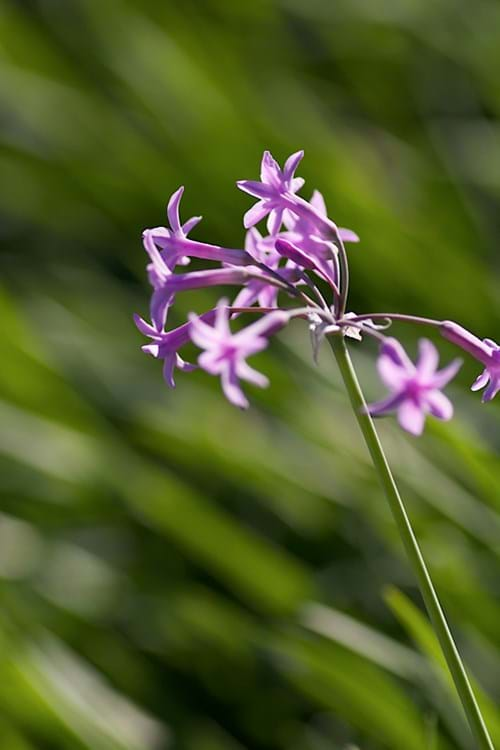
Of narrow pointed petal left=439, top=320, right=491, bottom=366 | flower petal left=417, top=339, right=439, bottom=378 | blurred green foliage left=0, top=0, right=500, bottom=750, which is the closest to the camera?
flower petal left=417, top=339, right=439, bottom=378

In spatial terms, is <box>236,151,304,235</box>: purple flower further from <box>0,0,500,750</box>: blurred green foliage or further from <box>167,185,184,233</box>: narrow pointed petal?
<box>0,0,500,750</box>: blurred green foliage

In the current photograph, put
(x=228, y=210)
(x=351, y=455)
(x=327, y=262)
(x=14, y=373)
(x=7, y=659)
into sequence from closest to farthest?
(x=327, y=262), (x=7, y=659), (x=351, y=455), (x=14, y=373), (x=228, y=210)

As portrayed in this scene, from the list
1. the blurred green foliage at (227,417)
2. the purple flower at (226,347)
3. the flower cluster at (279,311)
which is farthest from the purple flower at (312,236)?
the blurred green foliage at (227,417)

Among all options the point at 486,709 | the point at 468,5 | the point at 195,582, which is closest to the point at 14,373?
the point at 195,582

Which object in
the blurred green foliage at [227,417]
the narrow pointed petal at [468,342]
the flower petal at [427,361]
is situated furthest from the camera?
the blurred green foliage at [227,417]

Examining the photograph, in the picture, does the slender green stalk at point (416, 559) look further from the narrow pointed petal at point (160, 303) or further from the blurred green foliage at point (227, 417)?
the blurred green foliage at point (227, 417)

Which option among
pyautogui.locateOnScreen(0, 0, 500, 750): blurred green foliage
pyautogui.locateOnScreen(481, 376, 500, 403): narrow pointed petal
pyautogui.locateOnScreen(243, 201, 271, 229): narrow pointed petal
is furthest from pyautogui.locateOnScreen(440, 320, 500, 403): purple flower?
pyautogui.locateOnScreen(0, 0, 500, 750): blurred green foliage

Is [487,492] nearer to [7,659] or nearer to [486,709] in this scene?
[486,709]
